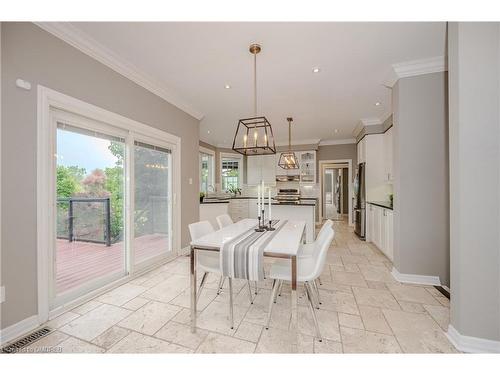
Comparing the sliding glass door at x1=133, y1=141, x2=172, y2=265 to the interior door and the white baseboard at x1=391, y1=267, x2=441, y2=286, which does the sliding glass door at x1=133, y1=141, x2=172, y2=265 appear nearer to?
the white baseboard at x1=391, y1=267, x2=441, y2=286

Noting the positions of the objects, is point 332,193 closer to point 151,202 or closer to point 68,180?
point 151,202

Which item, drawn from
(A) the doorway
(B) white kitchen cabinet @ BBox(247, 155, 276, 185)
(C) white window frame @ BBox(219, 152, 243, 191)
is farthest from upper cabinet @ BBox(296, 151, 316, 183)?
(C) white window frame @ BBox(219, 152, 243, 191)

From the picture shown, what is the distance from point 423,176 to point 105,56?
404 centimetres

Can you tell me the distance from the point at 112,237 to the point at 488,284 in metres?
3.70

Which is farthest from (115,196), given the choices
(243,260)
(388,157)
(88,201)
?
(388,157)

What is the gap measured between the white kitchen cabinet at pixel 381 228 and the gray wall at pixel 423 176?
527 millimetres

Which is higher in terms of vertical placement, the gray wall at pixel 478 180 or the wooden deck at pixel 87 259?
the gray wall at pixel 478 180

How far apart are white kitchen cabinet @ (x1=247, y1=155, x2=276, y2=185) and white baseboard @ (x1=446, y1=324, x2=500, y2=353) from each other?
229 inches

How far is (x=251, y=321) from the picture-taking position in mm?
1906

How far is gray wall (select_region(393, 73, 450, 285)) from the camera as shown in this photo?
103 inches

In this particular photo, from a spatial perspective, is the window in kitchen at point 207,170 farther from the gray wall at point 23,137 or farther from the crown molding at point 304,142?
the gray wall at point 23,137

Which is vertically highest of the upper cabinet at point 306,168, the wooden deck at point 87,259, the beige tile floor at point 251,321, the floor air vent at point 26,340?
the upper cabinet at point 306,168

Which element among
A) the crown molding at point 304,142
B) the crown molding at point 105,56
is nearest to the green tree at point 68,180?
the crown molding at point 105,56

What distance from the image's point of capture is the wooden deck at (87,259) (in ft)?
7.03
